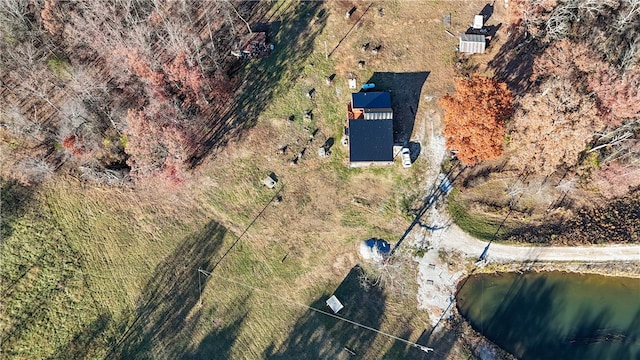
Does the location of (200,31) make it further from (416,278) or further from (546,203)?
(546,203)

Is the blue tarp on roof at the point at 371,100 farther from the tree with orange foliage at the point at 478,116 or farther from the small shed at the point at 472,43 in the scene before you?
the small shed at the point at 472,43

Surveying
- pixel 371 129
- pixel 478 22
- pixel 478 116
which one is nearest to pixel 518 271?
pixel 478 116

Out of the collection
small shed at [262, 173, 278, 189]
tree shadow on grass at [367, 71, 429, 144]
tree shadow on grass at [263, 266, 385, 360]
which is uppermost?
tree shadow on grass at [367, 71, 429, 144]

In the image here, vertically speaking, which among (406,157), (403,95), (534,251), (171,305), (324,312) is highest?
(403,95)

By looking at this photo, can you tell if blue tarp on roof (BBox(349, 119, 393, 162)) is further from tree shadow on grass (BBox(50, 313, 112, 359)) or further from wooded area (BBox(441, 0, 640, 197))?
tree shadow on grass (BBox(50, 313, 112, 359))

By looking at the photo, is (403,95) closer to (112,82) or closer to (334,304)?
(334,304)

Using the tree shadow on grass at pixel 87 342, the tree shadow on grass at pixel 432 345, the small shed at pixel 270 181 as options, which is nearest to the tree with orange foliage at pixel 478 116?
the tree shadow on grass at pixel 432 345

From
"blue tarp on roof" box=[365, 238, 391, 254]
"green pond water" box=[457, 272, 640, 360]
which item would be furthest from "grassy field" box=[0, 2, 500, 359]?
"green pond water" box=[457, 272, 640, 360]
